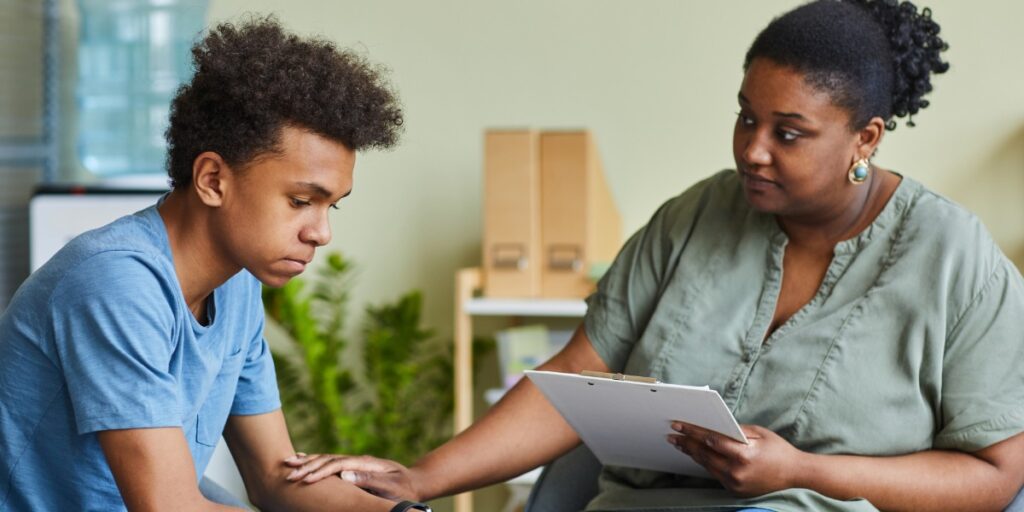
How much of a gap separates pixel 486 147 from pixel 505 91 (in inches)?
18.1

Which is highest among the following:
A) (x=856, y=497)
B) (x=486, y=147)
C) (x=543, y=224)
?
(x=486, y=147)

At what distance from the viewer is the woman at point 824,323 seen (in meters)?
1.52

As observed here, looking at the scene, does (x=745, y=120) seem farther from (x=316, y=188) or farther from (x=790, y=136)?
(x=316, y=188)

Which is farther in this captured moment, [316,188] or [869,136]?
[869,136]

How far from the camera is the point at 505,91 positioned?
324 cm

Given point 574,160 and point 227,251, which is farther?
point 574,160

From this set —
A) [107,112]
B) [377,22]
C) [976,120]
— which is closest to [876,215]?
[976,120]

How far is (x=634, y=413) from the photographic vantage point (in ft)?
4.90

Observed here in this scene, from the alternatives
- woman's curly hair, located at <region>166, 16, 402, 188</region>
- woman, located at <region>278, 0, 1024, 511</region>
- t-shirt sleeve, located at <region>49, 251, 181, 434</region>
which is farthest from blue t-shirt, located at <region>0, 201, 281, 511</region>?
woman, located at <region>278, 0, 1024, 511</region>

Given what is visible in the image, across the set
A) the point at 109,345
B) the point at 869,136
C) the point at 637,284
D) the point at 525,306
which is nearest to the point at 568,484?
the point at 637,284

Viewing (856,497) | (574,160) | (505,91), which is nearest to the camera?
(856,497)

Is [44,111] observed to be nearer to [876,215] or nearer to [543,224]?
[543,224]

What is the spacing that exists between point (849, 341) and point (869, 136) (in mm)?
298

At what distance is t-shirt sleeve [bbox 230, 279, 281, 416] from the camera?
5.11 ft
